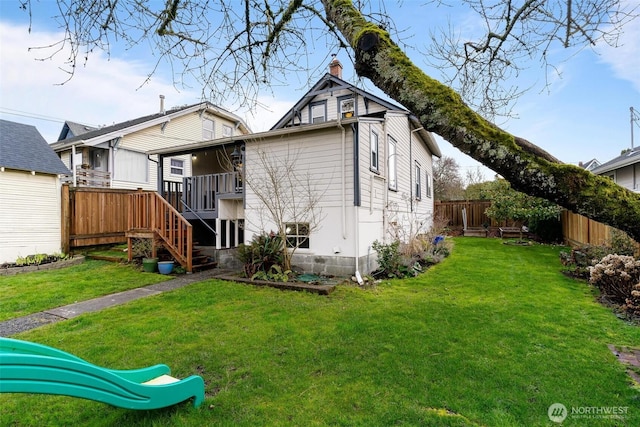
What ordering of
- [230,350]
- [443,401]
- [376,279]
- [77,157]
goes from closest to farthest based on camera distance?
1. [443,401]
2. [230,350]
3. [376,279]
4. [77,157]

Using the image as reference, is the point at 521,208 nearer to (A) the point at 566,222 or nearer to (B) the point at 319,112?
(A) the point at 566,222

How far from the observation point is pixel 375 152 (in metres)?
8.88

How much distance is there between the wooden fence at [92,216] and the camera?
10.8m

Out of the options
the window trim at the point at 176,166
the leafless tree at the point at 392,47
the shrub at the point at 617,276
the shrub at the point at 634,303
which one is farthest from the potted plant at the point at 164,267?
the shrub at the point at 617,276

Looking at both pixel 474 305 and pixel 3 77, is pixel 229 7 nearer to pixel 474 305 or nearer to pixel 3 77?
pixel 3 77

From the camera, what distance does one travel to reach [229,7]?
13.2ft

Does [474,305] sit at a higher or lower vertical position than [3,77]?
lower

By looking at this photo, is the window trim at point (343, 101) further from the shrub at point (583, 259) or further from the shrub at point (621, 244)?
the shrub at point (621, 244)

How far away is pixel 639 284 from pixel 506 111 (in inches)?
137

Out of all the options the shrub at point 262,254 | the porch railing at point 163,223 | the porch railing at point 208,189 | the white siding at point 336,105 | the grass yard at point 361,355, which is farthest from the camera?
the white siding at point 336,105

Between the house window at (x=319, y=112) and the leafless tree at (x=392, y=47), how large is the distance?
9.02 metres

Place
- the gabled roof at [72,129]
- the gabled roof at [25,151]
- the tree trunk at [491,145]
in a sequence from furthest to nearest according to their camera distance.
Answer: the gabled roof at [72,129] → the gabled roof at [25,151] → the tree trunk at [491,145]

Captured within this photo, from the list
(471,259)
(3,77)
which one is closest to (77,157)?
(3,77)

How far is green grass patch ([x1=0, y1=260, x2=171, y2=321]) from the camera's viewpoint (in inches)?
229
